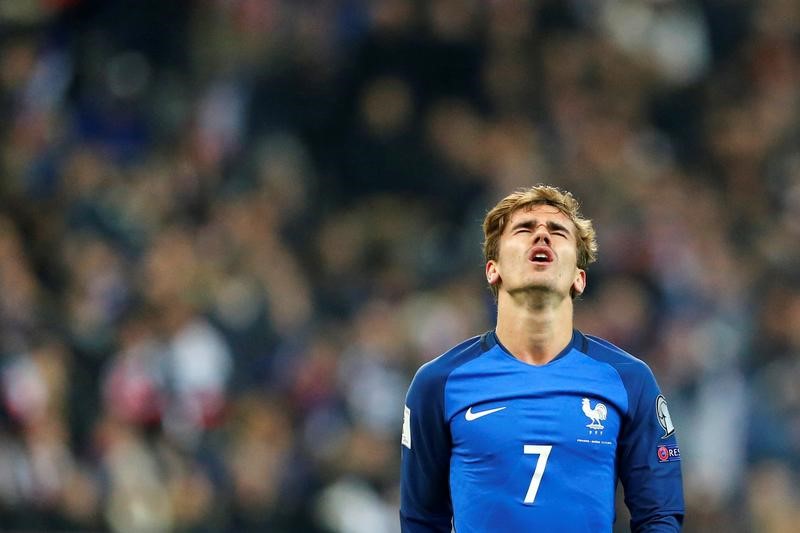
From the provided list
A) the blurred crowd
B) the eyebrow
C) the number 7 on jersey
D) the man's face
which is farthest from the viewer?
the blurred crowd

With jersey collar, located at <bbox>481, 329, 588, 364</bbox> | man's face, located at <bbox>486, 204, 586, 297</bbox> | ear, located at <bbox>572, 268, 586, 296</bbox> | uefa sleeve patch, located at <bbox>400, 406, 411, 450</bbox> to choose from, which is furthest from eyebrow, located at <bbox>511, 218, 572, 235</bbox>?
uefa sleeve patch, located at <bbox>400, 406, 411, 450</bbox>

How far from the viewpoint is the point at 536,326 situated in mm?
3979

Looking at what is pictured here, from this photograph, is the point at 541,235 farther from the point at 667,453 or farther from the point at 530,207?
the point at 667,453

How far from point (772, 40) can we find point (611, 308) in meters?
3.24

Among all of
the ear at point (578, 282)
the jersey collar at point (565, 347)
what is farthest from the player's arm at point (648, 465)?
the ear at point (578, 282)

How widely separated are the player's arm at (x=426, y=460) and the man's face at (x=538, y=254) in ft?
1.17

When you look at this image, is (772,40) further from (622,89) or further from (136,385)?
(136,385)

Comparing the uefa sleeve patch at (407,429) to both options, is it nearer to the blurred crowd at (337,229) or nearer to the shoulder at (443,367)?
the shoulder at (443,367)

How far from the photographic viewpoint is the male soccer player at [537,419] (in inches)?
150

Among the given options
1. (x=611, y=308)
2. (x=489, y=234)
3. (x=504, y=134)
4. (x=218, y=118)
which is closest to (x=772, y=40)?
(x=504, y=134)

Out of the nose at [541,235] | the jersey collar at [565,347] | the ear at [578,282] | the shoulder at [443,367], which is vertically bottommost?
the shoulder at [443,367]

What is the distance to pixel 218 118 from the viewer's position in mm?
11375

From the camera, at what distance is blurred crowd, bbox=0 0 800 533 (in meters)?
9.16

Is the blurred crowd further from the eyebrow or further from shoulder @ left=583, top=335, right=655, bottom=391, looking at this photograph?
the eyebrow
